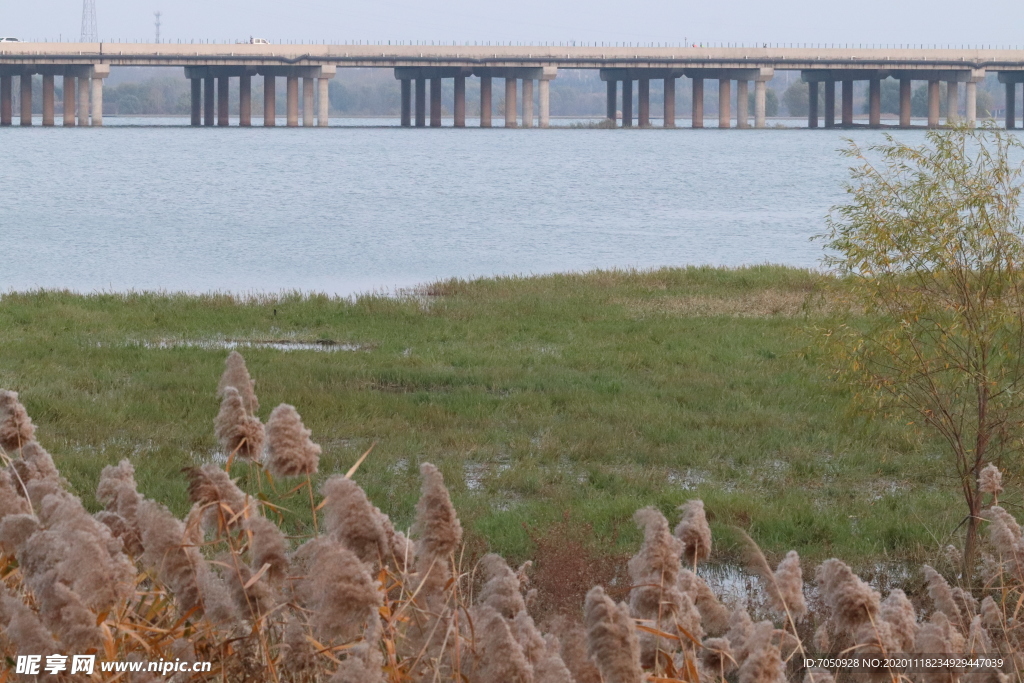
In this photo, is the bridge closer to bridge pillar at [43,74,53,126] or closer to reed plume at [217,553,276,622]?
bridge pillar at [43,74,53,126]

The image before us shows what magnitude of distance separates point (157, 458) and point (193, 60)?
122m

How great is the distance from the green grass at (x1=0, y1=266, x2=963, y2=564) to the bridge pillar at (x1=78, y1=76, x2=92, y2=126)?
5061 inches

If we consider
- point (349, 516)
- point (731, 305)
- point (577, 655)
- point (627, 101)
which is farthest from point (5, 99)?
point (349, 516)

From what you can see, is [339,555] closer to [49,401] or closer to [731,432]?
[731,432]

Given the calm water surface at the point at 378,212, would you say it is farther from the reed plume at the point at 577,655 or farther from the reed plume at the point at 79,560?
the reed plume at the point at 79,560

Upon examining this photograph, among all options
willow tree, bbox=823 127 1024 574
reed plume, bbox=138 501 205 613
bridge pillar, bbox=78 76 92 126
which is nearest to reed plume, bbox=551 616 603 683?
reed plume, bbox=138 501 205 613

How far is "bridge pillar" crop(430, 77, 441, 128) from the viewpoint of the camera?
14562 centimetres

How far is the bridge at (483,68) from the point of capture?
126 metres

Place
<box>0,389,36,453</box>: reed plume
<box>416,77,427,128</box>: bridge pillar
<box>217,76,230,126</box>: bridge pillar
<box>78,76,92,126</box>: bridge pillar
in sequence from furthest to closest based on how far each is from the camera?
1. <box>217,76,230,126</box>: bridge pillar
2. <box>416,77,427,128</box>: bridge pillar
3. <box>78,76,92,126</box>: bridge pillar
4. <box>0,389,36,453</box>: reed plume

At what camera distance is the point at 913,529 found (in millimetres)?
9047

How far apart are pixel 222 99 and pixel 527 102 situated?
33850 mm

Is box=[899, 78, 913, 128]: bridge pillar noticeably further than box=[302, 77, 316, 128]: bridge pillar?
Answer: Yes

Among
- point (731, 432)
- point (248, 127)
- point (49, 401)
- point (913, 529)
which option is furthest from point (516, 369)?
point (248, 127)

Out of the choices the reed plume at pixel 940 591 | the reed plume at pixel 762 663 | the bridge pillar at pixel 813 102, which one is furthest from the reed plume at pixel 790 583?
the bridge pillar at pixel 813 102
